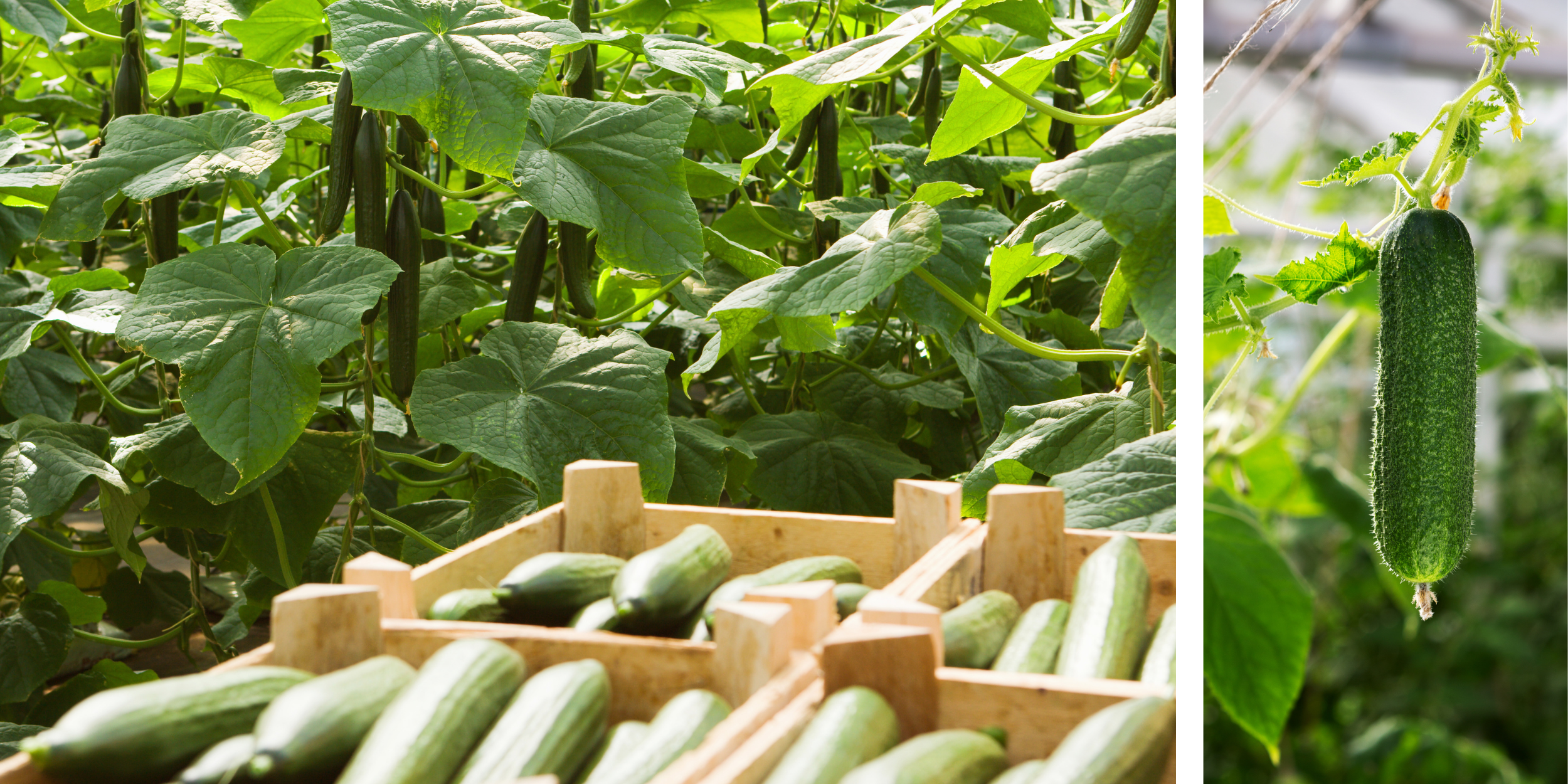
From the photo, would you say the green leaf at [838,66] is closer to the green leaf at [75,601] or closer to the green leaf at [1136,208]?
the green leaf at [1136,208]

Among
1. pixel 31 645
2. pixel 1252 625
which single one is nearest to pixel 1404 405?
pixel 1252 625

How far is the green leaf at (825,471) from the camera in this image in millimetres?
1478

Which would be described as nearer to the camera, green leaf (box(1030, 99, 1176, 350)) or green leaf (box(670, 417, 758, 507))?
green leaf (box(1030, 99, 1176, 350))

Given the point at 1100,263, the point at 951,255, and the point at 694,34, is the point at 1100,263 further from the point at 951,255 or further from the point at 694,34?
the point at 694,34

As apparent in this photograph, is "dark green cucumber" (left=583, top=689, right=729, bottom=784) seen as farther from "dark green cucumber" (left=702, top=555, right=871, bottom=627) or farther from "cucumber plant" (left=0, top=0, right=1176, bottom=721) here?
"cucumber plant" (left=0, top=0, right=1176, bottom=721)

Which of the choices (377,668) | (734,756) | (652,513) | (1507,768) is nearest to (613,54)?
(652,513)

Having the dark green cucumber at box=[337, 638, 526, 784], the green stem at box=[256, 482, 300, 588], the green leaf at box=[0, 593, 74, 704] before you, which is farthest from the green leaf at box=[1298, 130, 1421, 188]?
the green leaf at box=[0, 593, 74, 704]

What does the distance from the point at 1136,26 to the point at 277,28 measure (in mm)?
1105

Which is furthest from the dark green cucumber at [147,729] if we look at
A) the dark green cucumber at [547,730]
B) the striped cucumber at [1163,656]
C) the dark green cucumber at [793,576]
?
the striped cucumber at [1163,656]

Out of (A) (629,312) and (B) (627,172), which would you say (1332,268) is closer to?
(B) (627,172)

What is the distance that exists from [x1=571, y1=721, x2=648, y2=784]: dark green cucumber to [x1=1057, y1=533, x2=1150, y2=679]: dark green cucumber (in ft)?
0.83

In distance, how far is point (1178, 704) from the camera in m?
0.63

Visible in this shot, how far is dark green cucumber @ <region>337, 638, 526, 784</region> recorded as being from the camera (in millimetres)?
593

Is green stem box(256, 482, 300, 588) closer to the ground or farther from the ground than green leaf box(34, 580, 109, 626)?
farther from the ground
